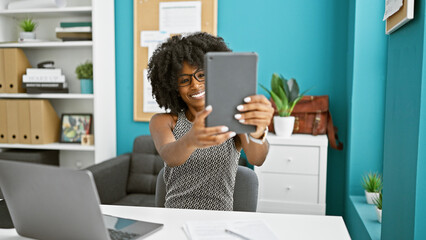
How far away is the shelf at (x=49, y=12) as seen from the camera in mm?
2988

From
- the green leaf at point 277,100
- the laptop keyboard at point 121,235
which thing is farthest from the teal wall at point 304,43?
the laptop keyboard at point 121,235

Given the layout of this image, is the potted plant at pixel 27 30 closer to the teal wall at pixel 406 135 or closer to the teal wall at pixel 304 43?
the teal wall at pixel 304 43

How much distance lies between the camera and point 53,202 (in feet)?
2.83

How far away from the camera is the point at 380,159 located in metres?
2.52

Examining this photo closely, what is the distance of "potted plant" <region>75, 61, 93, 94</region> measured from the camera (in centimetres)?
310

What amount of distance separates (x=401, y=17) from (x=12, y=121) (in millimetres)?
2820

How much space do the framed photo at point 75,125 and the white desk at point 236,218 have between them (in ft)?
6.72

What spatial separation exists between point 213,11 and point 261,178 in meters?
1.32

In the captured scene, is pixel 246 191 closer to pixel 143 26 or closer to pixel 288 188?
pixel 288 188

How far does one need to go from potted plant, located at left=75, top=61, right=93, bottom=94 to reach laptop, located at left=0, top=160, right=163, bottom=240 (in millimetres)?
2245

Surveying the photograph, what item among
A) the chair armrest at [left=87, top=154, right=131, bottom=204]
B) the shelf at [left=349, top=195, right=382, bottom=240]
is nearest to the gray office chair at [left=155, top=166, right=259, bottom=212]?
the shelf at [left=349, top=195, right=382, bottom=240]

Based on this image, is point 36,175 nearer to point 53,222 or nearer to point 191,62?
point 53,222

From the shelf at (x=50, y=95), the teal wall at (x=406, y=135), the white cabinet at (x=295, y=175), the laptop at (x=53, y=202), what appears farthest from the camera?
the shelf at (x=50, y=95)

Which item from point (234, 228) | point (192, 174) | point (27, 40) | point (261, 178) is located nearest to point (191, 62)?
point (192, 174)
